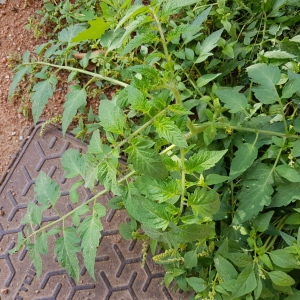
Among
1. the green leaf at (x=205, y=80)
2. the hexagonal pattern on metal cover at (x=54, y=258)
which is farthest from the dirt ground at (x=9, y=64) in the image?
the green leaf at (x=205, y=80)

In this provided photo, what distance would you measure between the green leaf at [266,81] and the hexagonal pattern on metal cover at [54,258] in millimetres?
940

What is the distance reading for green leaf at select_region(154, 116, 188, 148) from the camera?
1.20 meters

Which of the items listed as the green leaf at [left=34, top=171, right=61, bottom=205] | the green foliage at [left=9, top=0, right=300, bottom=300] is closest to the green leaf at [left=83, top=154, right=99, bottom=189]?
the green foliage at [left=9, top=0, right=300, bottom=300]

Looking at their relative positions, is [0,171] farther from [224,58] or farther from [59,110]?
[224,58]

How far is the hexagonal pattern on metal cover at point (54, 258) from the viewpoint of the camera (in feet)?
6.51

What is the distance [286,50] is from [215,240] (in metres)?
0.90

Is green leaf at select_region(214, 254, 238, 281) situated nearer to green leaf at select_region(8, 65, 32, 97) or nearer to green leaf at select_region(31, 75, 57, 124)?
green leaf at select_region(31, 75, 57, 124)

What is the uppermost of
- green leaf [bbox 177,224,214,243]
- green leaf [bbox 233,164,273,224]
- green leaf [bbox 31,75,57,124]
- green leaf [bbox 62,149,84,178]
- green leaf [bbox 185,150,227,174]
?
green leaf [bbox 31,75,57,124]

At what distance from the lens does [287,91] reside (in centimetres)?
152

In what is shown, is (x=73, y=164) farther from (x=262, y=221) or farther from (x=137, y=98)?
(x=262, y=221)

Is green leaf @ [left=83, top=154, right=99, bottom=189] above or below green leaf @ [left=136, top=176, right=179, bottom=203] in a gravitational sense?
above

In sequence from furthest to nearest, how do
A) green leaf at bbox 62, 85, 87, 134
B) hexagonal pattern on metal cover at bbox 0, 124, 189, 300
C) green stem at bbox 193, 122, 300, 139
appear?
hexagonal pattern on metal cover at bbox 0, 124, 189, 300
green leaf at bbox 62, 85, 87, 134
green stem at bbox 193, 122, 300, 139

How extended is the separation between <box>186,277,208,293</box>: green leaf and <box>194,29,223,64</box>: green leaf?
933 millimetres

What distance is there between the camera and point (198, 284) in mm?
1641
